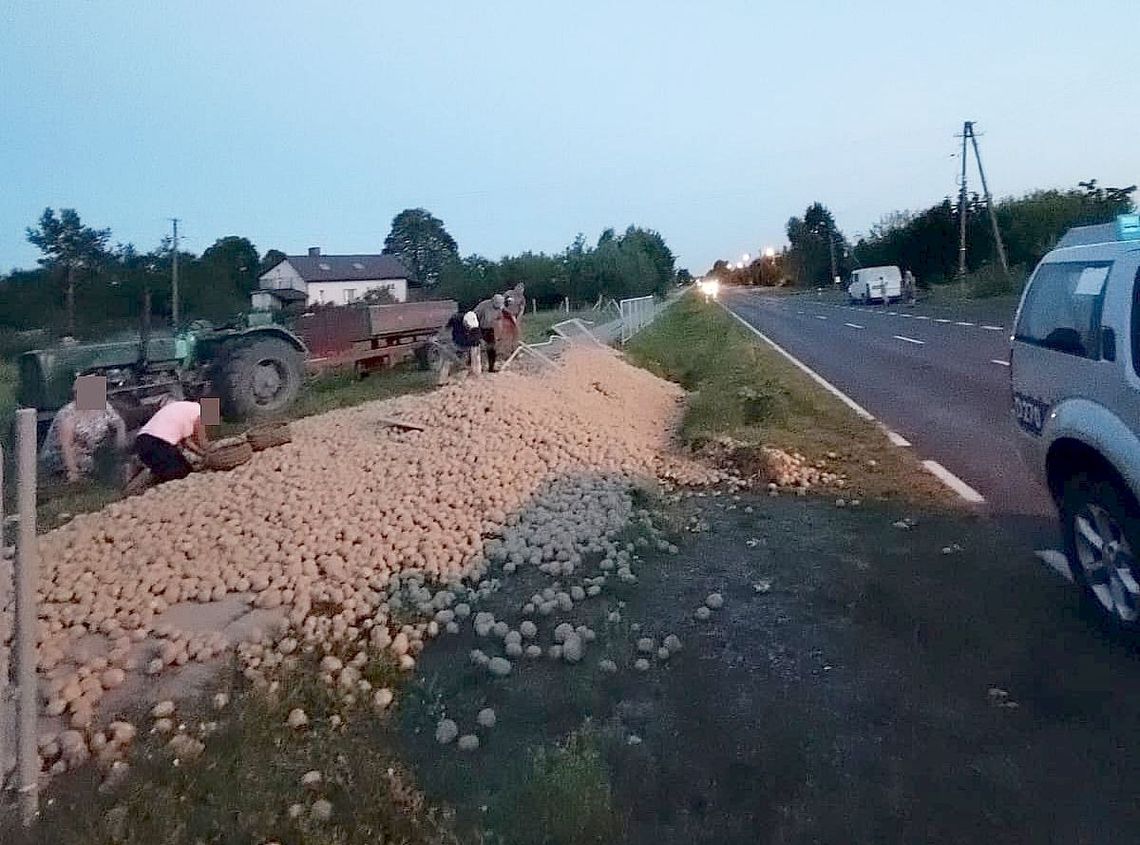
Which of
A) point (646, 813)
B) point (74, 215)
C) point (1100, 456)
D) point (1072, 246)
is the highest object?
point (74, 215)

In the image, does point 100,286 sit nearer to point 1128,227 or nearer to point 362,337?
point 362,337

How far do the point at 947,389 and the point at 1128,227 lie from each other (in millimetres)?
10808

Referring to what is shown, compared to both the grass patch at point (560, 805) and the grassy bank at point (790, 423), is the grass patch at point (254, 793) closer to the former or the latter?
the grass patch at point (560, 805)

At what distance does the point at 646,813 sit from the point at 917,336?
1023 inches

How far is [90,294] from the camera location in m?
25.0

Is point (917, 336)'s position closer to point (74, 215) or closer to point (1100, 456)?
point (1100, 456)

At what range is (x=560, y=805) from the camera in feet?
12.8

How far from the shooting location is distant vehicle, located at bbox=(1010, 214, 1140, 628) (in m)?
5.03

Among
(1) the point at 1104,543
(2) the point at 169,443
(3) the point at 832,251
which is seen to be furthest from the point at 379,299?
(3) the point at 832,251

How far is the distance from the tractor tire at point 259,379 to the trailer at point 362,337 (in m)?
1.30

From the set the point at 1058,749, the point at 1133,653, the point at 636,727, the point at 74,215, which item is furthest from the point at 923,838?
the point at 74,215

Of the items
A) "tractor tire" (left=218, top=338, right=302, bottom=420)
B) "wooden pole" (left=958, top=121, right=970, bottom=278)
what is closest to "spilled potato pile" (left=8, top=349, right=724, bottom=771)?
"tractor tire" (left=218, top=338, right=302, bottom=420)

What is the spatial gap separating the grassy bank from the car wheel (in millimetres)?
2771

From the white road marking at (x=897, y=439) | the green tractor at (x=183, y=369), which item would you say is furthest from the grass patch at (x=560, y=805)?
the green tractor at (x=183, y=369)
